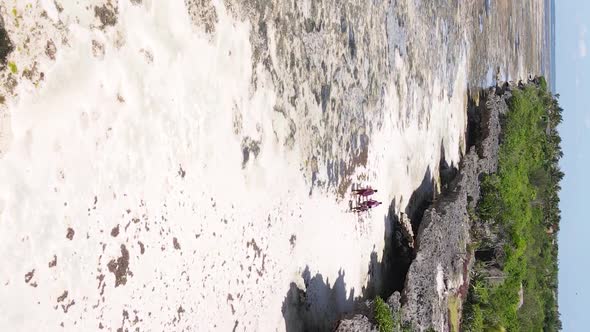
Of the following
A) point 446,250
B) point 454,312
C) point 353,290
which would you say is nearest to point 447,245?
point 446,250

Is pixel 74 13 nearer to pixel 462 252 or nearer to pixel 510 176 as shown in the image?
pixel 462 252

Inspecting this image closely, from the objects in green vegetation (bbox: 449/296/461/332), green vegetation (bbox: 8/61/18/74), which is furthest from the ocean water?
green vegetation (bbox: 449/296/461/332)

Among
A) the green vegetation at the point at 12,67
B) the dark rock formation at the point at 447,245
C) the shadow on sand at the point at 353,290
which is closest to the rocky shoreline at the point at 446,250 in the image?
the dark rock formation at the point at 447,245

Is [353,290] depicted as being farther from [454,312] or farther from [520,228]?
[520,228]

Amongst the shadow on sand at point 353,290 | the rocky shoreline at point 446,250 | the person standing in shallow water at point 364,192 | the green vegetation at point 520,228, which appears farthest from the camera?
the green vegetation at point 520,228

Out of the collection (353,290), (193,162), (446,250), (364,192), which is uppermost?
(364,192)

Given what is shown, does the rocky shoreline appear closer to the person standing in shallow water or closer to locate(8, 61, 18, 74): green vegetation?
the person standing in shallow water

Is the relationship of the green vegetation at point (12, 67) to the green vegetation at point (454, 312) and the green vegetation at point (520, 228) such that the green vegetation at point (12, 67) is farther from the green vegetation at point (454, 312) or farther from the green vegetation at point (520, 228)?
the green vegetation at point (520, 228)

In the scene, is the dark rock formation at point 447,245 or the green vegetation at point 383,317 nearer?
the green vegetation at point 383,317
